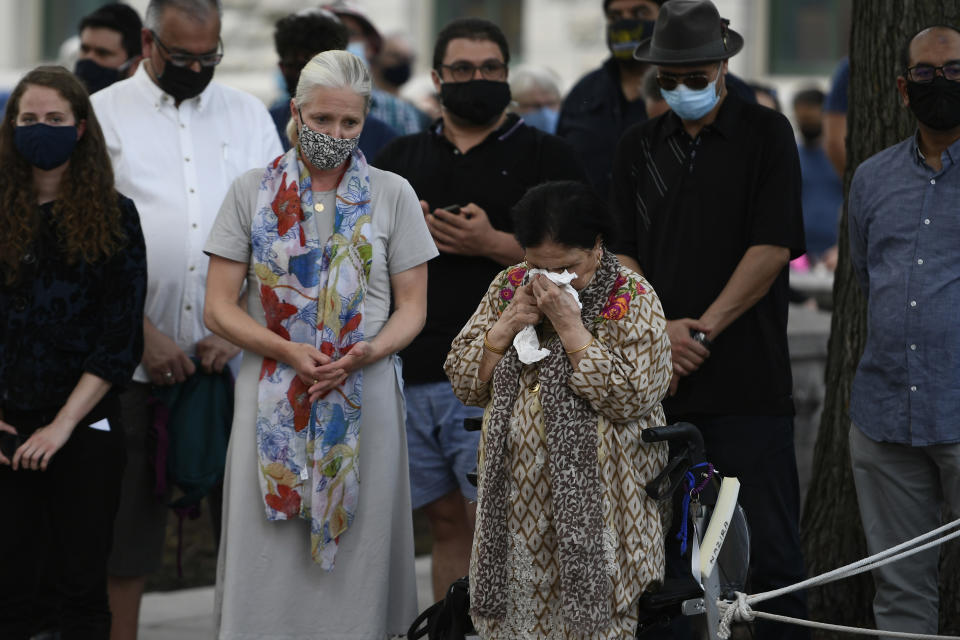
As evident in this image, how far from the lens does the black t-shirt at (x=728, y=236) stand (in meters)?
5.04

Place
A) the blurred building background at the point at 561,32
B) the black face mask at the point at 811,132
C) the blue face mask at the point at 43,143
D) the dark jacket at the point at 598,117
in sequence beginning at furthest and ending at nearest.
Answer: the blurred building background at the point at 561,32, the black face mask at the point at 811,132, the dark jacket at the point at 598,117, the blue face mask at the point at 43,143

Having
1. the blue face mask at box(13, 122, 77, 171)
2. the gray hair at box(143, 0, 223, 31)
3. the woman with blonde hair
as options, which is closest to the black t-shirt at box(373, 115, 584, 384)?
the woman with blonde hair

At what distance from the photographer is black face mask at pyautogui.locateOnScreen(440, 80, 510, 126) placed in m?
5.45

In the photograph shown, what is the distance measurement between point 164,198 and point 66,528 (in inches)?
50.2

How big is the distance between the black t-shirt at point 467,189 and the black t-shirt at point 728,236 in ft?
1.63

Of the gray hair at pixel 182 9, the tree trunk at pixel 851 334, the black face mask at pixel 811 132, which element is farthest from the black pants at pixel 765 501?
the black face mask at pixel 811 132

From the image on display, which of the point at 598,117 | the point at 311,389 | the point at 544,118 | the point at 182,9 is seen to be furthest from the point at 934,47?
the point at 544,118

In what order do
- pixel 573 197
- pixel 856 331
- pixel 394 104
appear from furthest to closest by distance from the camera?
pixel 394 104 < pixel 856 331 < pixel 573 197

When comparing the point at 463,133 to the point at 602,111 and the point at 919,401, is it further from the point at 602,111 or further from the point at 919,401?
the point at 919,401

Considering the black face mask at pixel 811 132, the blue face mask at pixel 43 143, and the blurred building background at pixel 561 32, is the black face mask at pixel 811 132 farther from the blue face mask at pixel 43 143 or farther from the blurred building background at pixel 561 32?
the blue face mask at pixel 43 143

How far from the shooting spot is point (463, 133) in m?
5.56

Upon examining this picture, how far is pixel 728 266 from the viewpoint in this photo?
5094 millimetres

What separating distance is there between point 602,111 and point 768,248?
5.84 feet

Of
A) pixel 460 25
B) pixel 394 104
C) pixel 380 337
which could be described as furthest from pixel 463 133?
pixel 394 104
